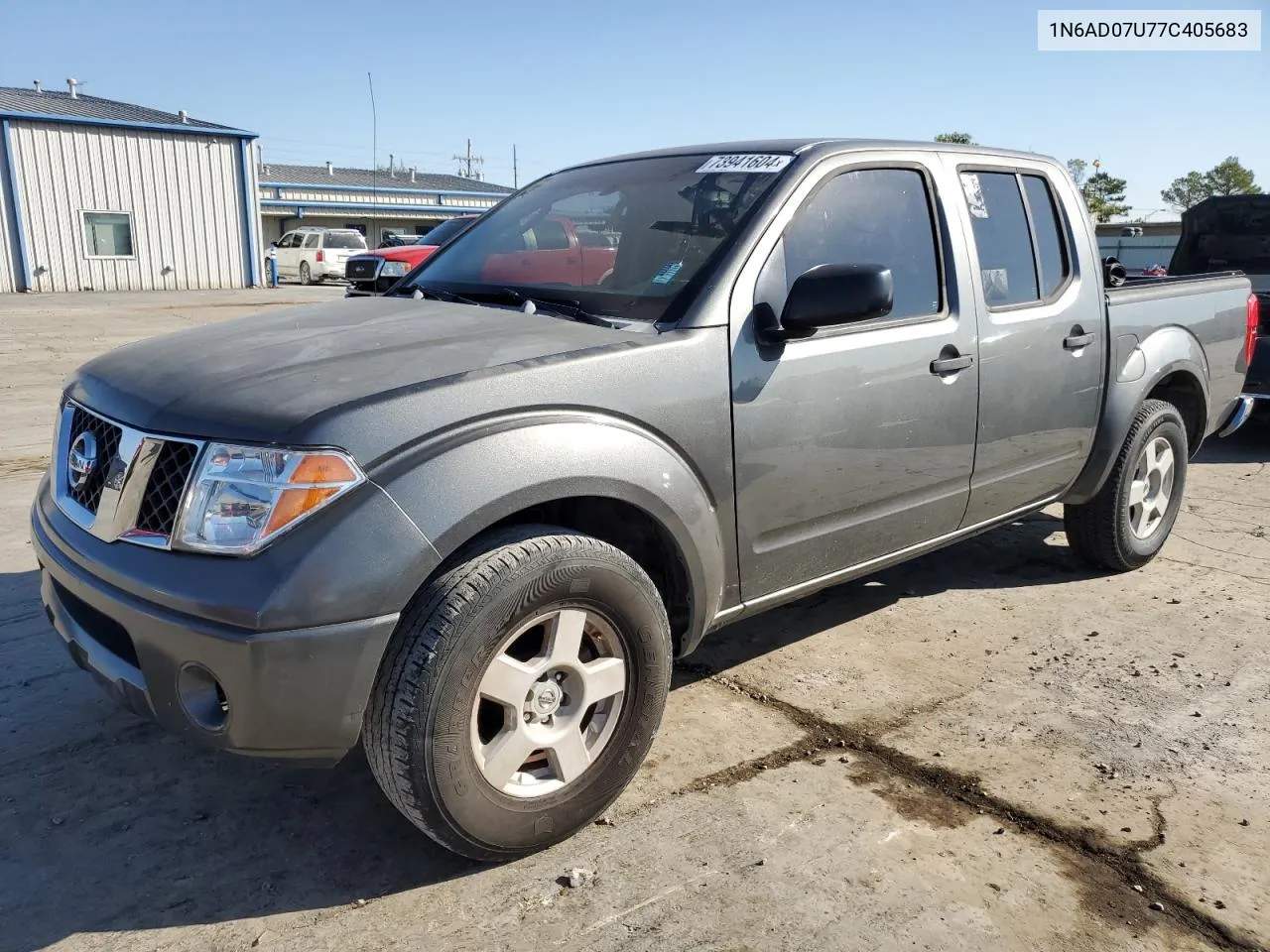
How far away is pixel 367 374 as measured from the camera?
2451 millimetres

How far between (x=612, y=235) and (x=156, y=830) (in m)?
2.24

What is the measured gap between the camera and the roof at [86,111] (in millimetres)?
23562

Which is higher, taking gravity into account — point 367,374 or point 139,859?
point 367,374

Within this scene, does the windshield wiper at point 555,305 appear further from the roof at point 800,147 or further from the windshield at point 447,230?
the windshield at point 447,230

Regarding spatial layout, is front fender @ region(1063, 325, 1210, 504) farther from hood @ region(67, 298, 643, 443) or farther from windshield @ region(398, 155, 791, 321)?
hood @ region(67, 298, 643, 443)

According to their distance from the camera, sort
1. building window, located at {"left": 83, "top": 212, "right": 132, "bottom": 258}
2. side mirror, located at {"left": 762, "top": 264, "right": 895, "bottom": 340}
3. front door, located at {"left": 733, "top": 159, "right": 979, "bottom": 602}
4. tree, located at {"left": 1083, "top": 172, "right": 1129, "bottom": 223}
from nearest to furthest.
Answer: side mirror, located at {"left": 762, "top": 264, "right": 895, "bottom": 340} < front door, located at {"left": 733, "top": 159, "right": 979, "bottom": 602} < building window, located at {"left": 83, "top": 212, "right": 132, "bottom": 258} < tree, located at {"left": 1083, "top": 172, "right": 1129, "bottom": 223}

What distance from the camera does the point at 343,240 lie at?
31.5 m

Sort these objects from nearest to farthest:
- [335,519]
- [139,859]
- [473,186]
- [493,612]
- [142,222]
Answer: [335,519] → [493,612] → [139,859] → [142,222] → [473,186]

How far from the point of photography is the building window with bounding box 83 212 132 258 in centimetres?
2448

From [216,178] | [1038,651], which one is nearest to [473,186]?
[216,178]

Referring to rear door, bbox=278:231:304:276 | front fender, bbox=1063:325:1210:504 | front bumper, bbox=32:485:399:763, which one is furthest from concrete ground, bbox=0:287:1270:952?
rear door, bbox=278:231:304:276

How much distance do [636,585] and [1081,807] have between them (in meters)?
1.42

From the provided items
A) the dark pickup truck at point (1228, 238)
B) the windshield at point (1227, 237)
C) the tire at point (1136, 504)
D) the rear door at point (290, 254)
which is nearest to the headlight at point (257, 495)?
the tire at point (1136, 504)

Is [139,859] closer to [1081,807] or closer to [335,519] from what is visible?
[335,519]
